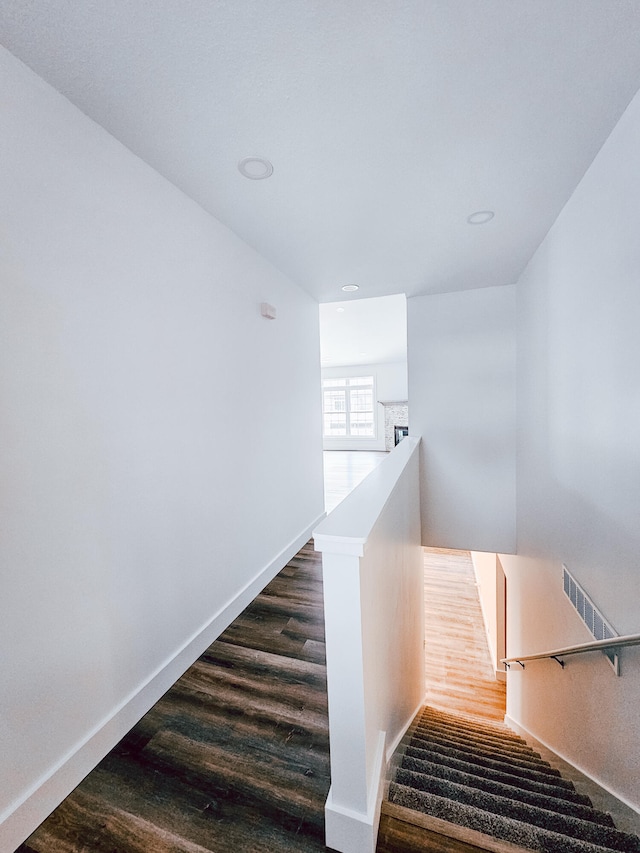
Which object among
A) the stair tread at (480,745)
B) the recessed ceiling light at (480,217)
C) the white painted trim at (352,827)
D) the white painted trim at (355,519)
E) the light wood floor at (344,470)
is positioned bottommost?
the stair tread at (480,745)

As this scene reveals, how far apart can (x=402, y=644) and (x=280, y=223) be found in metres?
2.86

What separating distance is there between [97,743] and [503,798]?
1.61 m

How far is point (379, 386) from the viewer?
34.8ft

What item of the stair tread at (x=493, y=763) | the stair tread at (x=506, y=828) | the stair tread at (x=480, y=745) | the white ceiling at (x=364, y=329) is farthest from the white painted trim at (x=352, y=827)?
the white ceiling at (x=364, y=329)

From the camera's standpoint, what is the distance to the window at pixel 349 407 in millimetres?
10859

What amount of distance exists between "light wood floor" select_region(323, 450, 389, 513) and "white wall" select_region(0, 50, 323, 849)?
2458 mm

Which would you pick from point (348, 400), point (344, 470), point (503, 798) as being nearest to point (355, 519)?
point (503, 798)

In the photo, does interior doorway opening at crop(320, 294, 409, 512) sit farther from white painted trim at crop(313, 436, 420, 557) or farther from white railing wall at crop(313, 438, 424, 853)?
white railing wall at crop(313, 438, 424, 853)

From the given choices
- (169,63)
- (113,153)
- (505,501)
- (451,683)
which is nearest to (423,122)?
(169,63)

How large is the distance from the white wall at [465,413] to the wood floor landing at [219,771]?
8.51ft

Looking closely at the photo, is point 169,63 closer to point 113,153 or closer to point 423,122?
point 113,153

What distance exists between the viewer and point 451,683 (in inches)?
165

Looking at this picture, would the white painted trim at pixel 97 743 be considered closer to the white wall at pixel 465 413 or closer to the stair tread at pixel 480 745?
the stair tread at pixel 480 745

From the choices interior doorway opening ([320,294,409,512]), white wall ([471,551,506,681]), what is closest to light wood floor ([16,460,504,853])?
white wall ([471,551,506,681])
